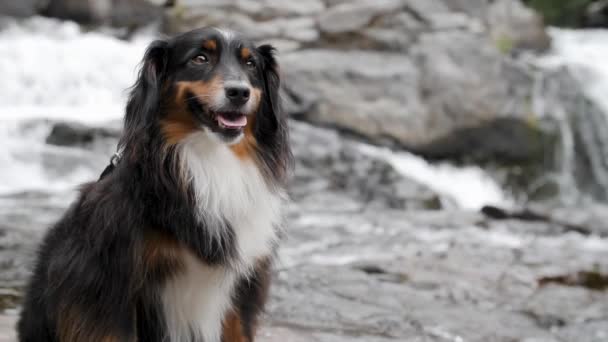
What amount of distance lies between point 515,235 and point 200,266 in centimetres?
541

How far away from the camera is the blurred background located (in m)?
5.21

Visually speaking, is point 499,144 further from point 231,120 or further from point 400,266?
point 231,120

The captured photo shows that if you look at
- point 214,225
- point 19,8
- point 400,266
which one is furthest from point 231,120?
point 19,8

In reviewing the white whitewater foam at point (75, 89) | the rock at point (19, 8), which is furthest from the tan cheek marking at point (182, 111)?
the rock at point (19, 8)

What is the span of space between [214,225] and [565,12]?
18.4 m

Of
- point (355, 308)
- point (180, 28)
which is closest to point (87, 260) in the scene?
point (355, 308)

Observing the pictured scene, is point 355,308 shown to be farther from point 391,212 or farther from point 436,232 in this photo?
point 391,212

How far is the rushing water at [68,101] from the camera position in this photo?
8.49 m

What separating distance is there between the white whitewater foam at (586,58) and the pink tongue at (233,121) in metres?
10.4

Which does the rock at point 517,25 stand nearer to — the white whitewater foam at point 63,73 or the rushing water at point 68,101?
the rushing water at point 68,101

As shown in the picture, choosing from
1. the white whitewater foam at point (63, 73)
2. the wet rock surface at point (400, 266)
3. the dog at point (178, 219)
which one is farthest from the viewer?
the white whitewater foam at point (63, 73)

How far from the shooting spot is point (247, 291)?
10.6 feet

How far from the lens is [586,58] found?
13.7 m

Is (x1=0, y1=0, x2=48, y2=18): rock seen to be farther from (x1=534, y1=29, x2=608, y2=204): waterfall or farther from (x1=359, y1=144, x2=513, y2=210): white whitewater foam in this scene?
(x1=534, y1=29, x2=608, y2=204): waterfall
